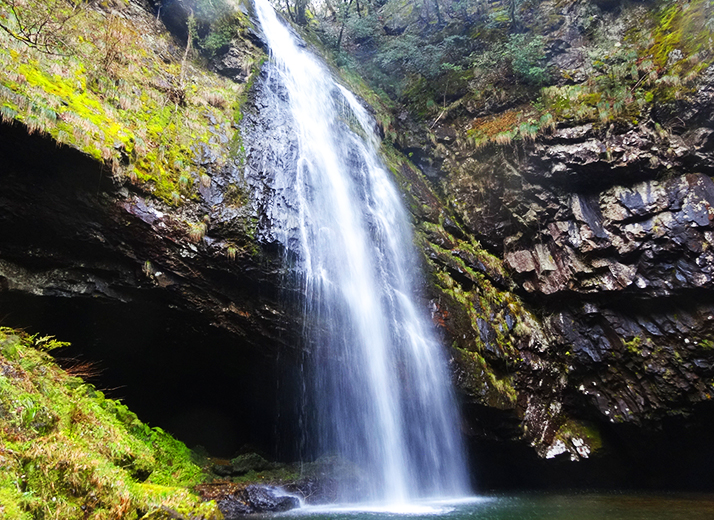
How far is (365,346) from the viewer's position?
8461 millimetres

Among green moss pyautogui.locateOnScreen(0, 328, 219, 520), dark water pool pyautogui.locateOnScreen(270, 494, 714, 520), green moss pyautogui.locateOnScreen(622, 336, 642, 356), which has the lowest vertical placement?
dark water pool pyautogui.locateOnScreen(270, 494, 714, 520)

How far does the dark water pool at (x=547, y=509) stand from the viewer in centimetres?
630

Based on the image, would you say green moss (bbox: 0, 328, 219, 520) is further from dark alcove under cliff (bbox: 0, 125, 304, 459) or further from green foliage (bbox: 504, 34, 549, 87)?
green foliage (bbox: 504, 34, 549, 87)

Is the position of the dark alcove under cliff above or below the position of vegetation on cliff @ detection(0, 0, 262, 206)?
below

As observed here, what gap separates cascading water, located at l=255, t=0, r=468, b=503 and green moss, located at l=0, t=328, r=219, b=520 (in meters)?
4.13

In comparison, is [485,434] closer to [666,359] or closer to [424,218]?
[666,359]

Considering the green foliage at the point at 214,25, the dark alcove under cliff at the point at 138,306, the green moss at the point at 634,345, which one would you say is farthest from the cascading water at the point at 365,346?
the green moss at the point at 634,345

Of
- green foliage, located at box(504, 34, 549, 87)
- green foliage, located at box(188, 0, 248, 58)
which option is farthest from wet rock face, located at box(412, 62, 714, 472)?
green foliage, located at box(188, 0, 248, 58)

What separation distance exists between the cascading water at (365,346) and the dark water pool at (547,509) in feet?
3.28

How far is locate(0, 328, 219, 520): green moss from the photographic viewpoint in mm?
2730

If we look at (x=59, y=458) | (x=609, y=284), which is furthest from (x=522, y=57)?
(x=59, y=458)

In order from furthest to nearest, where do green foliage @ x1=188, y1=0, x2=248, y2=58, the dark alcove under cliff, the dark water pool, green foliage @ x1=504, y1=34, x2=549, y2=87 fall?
green foliage @ x1=504, y1=34, x2=549, y2=87 → green foliage @ x1=188, y1=0, x2=248, y2=58 → the dark water pool → the dark alcove under cliff

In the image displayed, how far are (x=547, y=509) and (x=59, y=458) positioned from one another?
7.78 meters

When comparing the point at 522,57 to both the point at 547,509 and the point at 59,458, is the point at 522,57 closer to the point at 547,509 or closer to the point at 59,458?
the point at 547,509
